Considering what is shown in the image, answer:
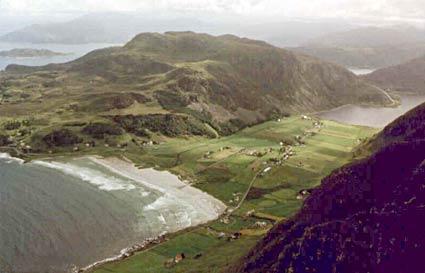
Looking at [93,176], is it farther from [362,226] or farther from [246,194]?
[362,226]

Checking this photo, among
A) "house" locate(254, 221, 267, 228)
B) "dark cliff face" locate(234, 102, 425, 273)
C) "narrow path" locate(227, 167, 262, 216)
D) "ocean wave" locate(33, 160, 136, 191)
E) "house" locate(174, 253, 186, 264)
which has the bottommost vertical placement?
"ocean wave" locate(33, 160, 136, 191)

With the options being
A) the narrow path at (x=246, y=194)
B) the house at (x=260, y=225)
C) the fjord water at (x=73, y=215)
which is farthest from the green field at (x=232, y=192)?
the fjord water at (x=73, y=215)

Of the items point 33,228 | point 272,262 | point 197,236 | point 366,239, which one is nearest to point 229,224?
point 197,236

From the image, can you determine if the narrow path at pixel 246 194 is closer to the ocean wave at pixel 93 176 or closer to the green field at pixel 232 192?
the green field at pixel 232 192

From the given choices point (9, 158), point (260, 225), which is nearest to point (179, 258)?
point (260, 225)

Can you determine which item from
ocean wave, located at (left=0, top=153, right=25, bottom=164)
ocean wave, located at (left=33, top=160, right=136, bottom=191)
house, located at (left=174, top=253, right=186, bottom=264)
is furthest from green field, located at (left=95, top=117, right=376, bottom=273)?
ocean wave, located at (left=0, top=153, right=25, bottom=164)

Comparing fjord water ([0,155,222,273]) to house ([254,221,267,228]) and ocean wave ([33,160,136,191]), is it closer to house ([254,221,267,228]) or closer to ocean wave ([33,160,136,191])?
ocean wave ([33,160,136,191])

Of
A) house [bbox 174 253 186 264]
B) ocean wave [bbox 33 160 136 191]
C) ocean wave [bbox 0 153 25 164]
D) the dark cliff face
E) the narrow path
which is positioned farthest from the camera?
ocean wave [bbox 0 153 25 164]

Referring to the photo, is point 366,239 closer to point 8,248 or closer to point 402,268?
point 402,268
